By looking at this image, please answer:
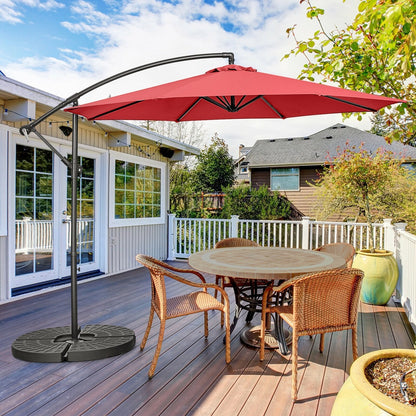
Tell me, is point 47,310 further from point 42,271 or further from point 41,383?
point 41,383

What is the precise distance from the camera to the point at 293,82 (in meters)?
2.35

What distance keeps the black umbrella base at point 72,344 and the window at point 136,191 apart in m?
3.01

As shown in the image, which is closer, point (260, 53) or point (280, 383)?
point (280, 383)

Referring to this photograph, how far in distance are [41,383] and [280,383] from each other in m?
1.66

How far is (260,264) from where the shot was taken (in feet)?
9.43

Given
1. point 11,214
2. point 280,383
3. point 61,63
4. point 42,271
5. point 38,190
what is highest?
point 61,63

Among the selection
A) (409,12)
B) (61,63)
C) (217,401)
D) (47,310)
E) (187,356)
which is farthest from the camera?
(61,63)

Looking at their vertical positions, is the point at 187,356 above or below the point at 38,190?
below

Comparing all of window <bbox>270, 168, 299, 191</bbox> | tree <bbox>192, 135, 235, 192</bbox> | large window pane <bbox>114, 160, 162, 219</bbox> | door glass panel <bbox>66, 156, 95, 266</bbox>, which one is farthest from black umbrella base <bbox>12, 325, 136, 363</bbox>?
tree <bbox>192, 135, 235, 192</bbox>

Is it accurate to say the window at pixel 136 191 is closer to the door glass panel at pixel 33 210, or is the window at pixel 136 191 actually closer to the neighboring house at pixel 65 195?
Result: the neighboring house at pixel 65 195

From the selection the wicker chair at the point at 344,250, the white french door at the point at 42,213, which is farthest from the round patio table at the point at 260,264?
the white french door at the point at 42,213

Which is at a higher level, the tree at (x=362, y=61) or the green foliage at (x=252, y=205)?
the tree at (x=362, y=61)

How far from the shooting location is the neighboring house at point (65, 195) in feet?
13.9

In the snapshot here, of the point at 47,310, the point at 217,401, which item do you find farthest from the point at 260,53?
the point at 217,401
